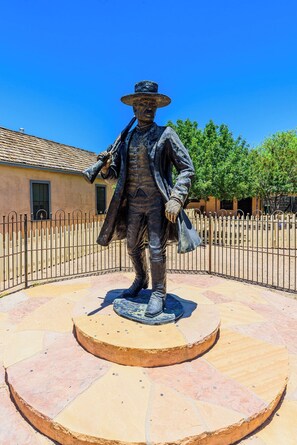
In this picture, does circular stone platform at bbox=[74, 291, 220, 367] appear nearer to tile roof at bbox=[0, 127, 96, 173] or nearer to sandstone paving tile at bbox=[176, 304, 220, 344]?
sandstone paving tile at bbox=[176, 304, 220, 344]

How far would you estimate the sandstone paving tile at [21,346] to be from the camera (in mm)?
2875

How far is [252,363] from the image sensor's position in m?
2.77

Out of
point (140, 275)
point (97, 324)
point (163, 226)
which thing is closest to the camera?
point (97, 324)

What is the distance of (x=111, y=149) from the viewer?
3.53 meters

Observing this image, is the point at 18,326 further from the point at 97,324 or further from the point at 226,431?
the point at 226,431

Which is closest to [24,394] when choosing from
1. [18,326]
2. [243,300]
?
[18,326]

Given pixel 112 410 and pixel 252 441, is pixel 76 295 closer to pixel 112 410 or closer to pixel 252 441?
pixel 112 410

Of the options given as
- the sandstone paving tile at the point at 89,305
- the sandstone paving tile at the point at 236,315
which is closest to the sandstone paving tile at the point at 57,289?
the sandstone paving tile at the point at 89,305

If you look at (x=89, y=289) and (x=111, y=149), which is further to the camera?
(x=89, y=289)

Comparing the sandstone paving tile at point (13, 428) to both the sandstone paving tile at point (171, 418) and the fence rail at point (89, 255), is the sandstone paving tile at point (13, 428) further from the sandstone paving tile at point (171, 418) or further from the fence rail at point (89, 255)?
the fence rail at point (89, 255)

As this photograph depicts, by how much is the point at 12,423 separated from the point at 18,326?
1.50 m

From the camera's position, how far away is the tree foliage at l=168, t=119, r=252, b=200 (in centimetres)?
1282

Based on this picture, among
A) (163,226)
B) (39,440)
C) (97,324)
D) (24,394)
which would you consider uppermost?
(163,226)

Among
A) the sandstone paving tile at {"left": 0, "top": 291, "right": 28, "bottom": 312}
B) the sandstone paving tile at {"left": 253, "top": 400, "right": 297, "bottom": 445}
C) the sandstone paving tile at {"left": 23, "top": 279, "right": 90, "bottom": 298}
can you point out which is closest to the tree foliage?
the sandstone paving tile at {"left": 23, "top": 279, "right": 90, "bottom": 298}
